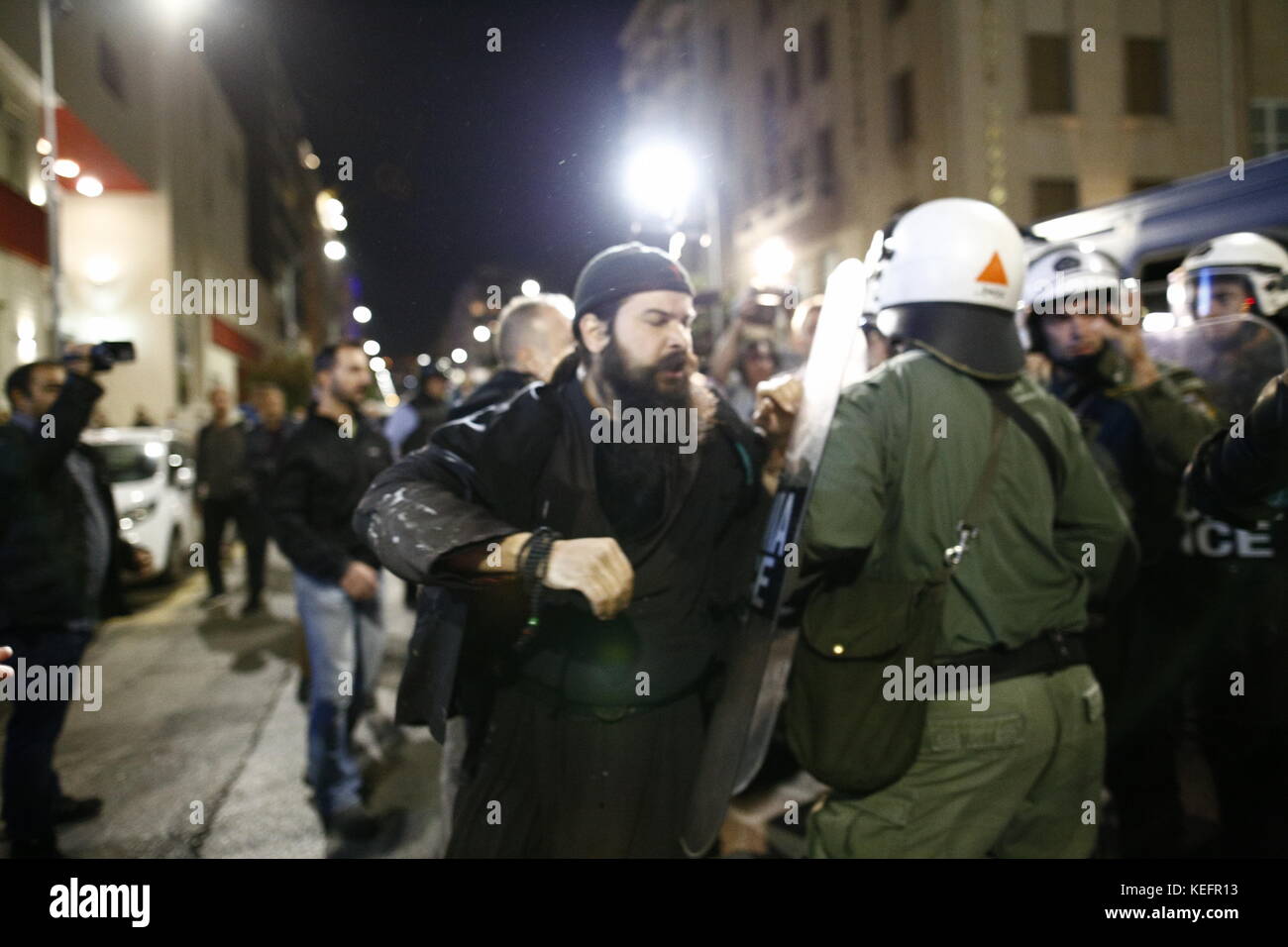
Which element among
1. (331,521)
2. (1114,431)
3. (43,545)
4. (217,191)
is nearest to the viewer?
(1114,431)

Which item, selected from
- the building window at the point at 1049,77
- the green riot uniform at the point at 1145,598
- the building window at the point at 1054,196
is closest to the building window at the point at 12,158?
the green riot uniform at the point at 1145,598

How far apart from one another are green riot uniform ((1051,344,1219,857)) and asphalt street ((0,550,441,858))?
2.82 m

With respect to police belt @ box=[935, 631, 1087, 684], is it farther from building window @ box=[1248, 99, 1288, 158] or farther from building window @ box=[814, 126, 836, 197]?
building window @ box=[814, 126, 836, 197]

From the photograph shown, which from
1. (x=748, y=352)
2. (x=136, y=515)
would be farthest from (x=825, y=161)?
(x=748, y=352)

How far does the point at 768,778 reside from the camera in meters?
4.12

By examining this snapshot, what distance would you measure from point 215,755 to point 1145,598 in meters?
4.63

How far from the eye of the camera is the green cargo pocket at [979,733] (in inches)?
74.3

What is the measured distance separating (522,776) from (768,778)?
2348mm

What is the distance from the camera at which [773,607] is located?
1933 millimetres

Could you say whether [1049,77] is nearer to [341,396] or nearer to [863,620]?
[341,396]

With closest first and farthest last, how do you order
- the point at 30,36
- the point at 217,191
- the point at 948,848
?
1. the point at 948,848
2. the point at 30,36
3. the point at 217,191

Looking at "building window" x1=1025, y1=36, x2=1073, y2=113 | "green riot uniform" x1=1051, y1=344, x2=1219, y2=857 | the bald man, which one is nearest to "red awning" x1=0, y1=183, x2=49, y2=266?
the bald man
